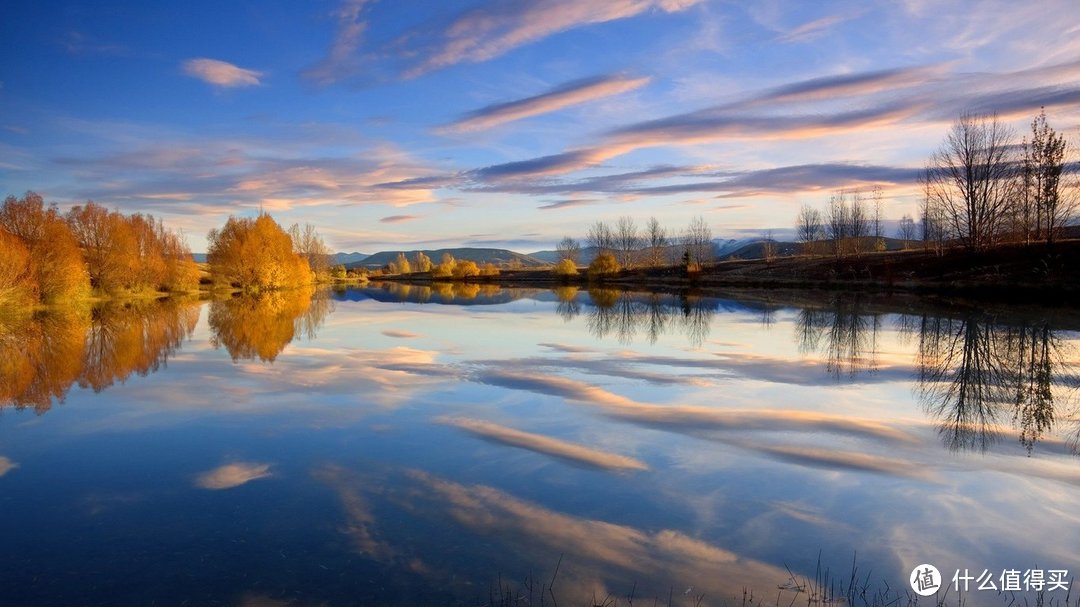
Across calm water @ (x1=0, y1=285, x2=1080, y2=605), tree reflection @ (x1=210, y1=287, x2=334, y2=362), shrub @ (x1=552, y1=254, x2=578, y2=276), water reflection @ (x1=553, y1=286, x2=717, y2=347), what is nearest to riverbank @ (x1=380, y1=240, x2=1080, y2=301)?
shrub @ (x1=552, y1=254, x2=578, y2=276)

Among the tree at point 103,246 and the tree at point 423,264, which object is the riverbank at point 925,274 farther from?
the tree at point 103,246

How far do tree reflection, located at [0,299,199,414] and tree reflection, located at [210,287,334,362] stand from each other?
1.53m

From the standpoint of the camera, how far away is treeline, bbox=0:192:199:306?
113ft

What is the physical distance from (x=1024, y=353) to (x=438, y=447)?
17.2 metres

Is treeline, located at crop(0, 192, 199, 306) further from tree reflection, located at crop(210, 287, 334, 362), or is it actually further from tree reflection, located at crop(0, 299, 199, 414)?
tree reflection, located at crop(210, 287, 334, 362)

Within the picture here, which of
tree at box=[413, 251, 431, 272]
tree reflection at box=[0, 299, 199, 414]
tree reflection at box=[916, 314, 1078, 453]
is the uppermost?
tree at box=[413, 251, 431, 272]

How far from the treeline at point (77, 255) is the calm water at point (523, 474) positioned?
2120 cm

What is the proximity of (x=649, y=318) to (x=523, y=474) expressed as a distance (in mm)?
24322

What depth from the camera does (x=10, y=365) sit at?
16.4 m

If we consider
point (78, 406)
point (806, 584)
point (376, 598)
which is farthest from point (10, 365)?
point (806, 584)

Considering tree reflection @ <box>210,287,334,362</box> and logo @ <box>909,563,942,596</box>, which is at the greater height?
tree reflection @ <box>210,287,334,362</box>

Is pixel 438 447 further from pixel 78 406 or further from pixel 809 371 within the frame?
pixel 809 371

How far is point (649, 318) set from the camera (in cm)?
3141

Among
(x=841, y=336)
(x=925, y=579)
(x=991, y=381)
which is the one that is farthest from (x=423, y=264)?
(x=925, y=579)
